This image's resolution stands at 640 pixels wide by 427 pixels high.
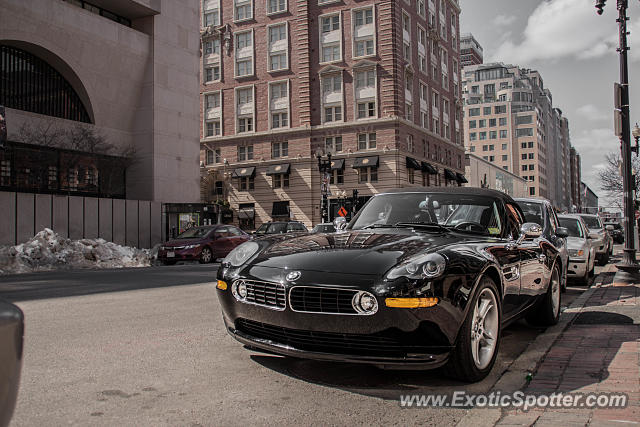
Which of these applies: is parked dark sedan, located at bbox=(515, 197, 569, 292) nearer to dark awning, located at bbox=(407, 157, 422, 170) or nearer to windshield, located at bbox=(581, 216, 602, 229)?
windshield, located at bbox=(581, 216, 602, 229)

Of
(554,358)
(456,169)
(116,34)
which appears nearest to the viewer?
(554,358)

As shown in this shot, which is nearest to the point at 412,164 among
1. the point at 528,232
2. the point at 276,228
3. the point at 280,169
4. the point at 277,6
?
the point at 280,169

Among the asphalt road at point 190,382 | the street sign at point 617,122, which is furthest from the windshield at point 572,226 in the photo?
the asphalt road at point 190,382

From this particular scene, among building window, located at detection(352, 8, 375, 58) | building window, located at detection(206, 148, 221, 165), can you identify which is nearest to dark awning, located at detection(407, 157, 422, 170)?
building window, located at detection(352, 8, 375, 58)

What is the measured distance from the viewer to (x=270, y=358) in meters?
4.44

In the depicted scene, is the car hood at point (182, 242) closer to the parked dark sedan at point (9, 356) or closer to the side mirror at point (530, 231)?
the side mirror at point (530, 231)

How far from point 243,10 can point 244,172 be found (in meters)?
16.7

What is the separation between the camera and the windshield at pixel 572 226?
12352mm

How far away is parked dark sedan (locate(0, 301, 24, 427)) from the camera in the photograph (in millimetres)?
1424

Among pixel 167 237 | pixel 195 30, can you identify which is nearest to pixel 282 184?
pixel 195 30

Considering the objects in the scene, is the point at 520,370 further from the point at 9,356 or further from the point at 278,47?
the point at 278,47

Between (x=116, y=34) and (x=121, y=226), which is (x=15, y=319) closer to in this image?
(x=121, y=226)

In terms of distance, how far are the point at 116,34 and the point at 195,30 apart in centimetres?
556

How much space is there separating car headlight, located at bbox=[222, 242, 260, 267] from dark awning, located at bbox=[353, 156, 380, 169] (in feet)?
141
